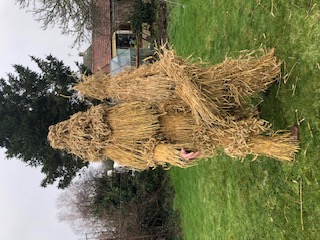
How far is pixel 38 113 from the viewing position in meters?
12.2

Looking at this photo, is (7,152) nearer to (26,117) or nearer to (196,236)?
(26,117)

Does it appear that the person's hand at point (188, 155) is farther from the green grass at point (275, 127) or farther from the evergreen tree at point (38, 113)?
the evergreen tree at point (38, 113)

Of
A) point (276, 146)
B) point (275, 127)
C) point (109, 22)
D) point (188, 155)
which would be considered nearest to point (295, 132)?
point (276, 146)

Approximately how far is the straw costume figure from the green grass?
28 cm

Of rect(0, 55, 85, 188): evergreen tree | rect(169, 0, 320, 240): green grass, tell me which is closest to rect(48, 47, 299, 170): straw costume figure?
rect(169, 0, 320, 240): green grass

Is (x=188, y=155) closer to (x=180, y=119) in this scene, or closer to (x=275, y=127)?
(x=180, y=119)

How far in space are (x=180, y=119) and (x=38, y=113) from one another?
24.8 feet

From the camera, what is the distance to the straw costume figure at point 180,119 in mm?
5176

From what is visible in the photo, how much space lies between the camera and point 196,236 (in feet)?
36.0

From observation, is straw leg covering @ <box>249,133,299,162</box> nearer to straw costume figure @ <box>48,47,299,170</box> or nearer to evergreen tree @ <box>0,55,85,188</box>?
straw costume figure @ <box>48,47,299,170</box>

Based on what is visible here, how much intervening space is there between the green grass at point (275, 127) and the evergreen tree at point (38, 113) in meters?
4.25

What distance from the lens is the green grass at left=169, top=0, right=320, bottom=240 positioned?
17.5ft

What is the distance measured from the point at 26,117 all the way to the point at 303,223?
852 cm

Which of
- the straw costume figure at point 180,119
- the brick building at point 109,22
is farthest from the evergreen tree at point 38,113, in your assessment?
the straw costume figure at point 180,119
